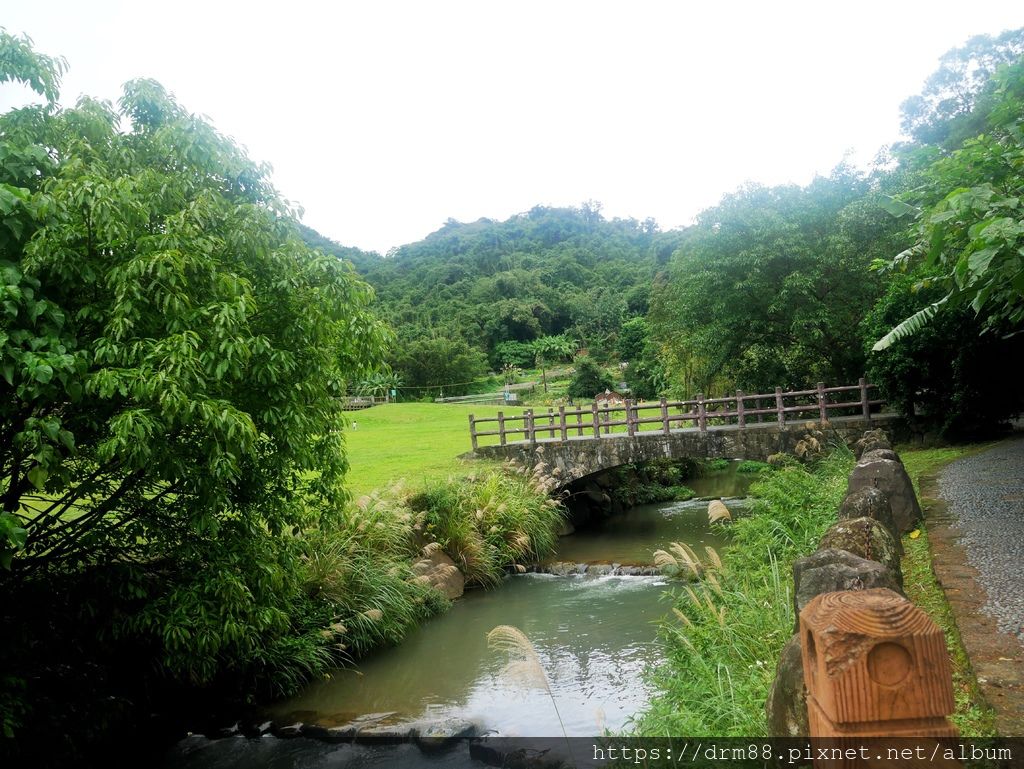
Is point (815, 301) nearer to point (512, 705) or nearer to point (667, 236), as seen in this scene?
point (512, 705)

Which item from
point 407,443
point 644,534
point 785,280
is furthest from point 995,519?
point 407,443

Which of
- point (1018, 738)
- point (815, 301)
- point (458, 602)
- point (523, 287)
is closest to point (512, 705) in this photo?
point (458, 602)

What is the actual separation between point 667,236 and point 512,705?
276ft

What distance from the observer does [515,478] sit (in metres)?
17.8

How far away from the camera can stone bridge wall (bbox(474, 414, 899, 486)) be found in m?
18.4

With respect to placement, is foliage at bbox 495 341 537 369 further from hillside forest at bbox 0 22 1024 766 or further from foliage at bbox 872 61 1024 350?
foliage at bbox 872 61 1024 350

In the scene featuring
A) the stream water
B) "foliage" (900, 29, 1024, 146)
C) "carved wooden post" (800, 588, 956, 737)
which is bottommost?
the stream water

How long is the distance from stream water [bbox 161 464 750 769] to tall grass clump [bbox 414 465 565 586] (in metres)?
0.54

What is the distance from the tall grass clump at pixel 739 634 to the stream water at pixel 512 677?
780 mm

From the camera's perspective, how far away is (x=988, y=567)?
594 cm

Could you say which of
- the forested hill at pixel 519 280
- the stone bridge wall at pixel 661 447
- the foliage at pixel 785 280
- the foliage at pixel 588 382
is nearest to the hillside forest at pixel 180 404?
the stone bridge wall at pixel 661 447

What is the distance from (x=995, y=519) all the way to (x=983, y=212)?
361 centimetres

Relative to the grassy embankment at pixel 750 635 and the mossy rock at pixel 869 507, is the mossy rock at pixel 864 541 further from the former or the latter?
the mossy rock at pixel 869 507

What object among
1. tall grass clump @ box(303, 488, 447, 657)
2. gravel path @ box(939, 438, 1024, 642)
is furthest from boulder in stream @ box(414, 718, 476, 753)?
gravel path @ box(939, 438, 1024, 642)
